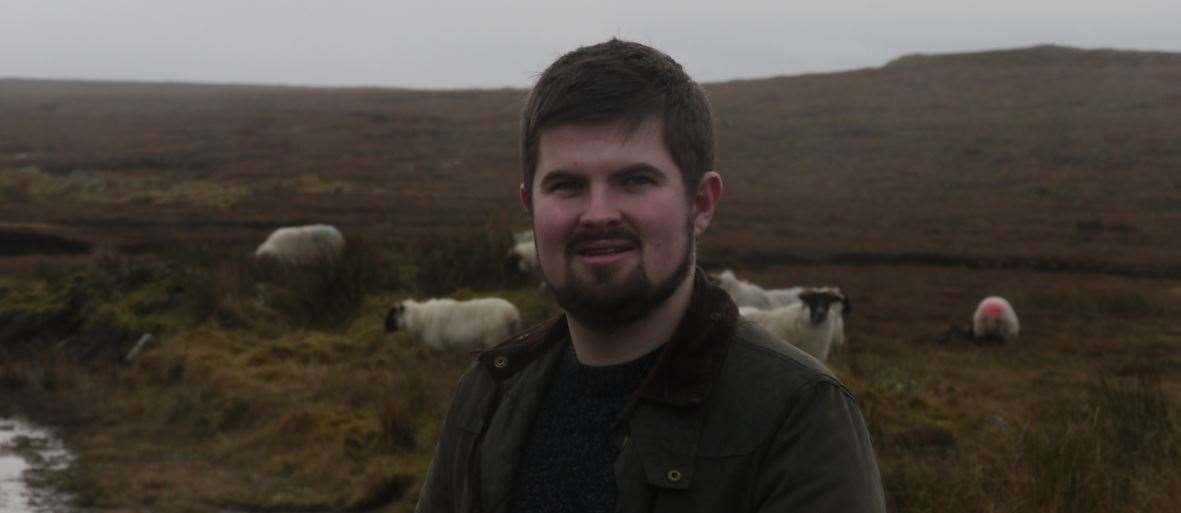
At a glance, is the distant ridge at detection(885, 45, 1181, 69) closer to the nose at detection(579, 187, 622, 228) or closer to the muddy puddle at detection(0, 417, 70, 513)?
the muddy puddle at detection(0, 417, 70, 513)

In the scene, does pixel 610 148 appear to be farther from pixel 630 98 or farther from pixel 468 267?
pixel 468 267

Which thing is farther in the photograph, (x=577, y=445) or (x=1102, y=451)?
(x=1102, y=451)

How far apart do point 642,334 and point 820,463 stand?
0.42m

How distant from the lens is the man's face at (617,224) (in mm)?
2342

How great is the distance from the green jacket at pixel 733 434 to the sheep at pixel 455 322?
1243 centimetres

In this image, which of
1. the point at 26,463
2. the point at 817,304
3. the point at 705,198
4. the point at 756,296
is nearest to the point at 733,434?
the point at 705,198

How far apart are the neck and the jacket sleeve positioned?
32 centimetres

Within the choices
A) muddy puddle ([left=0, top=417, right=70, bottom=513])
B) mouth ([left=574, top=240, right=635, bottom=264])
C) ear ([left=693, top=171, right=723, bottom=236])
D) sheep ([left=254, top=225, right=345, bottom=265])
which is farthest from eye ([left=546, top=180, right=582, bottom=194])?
sheep ([left=254, top=225, right=345, bottom=265])

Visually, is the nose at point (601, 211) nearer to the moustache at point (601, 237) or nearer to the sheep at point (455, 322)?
the moustache at point (601, 237)

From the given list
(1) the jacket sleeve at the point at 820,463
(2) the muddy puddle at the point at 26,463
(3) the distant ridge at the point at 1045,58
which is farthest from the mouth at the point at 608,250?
(3) the distant ridge at the point at 1045,58

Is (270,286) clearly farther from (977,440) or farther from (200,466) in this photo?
(977,440)

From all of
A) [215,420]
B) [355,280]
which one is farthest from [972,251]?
[215,420]

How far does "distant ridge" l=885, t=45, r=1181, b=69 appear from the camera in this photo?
6506 centimetres

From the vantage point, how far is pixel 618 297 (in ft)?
7.72
